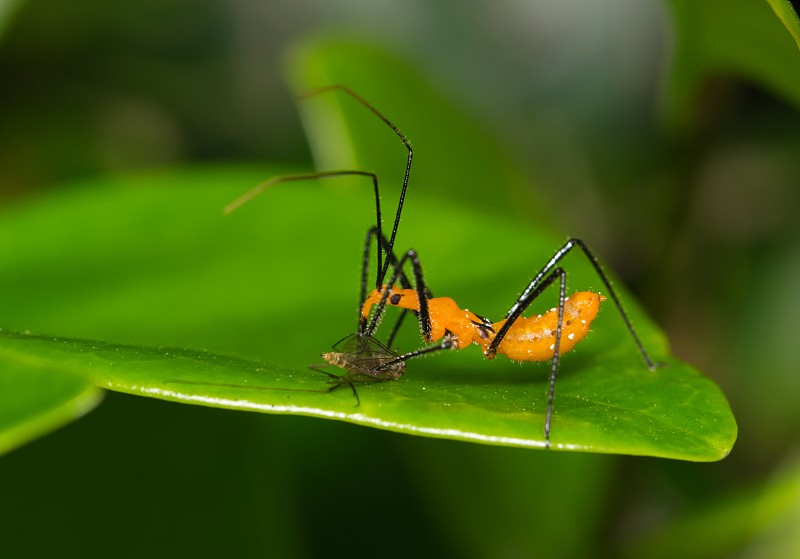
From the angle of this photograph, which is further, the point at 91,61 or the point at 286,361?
the point at 91,61

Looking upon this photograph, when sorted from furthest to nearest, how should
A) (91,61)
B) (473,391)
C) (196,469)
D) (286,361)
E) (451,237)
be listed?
(91,61) < (451,237) < (196,469) < (286,361) < (473,391)

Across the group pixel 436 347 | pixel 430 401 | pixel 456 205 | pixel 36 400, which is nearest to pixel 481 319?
pixel 436 347

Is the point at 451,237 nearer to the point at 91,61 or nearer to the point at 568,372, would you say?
the point at 568,372

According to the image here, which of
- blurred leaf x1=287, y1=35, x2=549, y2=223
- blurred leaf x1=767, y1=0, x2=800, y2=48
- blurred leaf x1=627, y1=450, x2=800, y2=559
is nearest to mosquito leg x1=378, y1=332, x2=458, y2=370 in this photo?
blurred leaf x1=287, y1=35, x2=549, y2=223

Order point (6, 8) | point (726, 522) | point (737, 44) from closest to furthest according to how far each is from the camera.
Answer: point (737, 44)
point (726, 522)
point (6, 8)

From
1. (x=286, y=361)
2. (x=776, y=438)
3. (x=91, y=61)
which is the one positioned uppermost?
(x=91, y=61)

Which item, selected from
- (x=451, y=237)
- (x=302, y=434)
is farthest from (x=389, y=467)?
(x=451, y=237)

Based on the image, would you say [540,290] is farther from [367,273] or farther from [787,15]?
[787,15]

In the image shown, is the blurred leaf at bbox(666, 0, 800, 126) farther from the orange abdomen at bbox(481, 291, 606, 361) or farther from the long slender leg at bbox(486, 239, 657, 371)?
the orange abdomen at bbox(481, 291, 606, 361)
